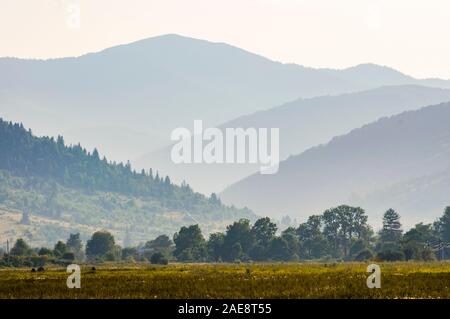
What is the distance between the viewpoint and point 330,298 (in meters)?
74.3

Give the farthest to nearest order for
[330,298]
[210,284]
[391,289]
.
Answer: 1. [210,284]
2. [391,289]
3. [330,298]

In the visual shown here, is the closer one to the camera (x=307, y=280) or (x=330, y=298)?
(x=330, y=298)
